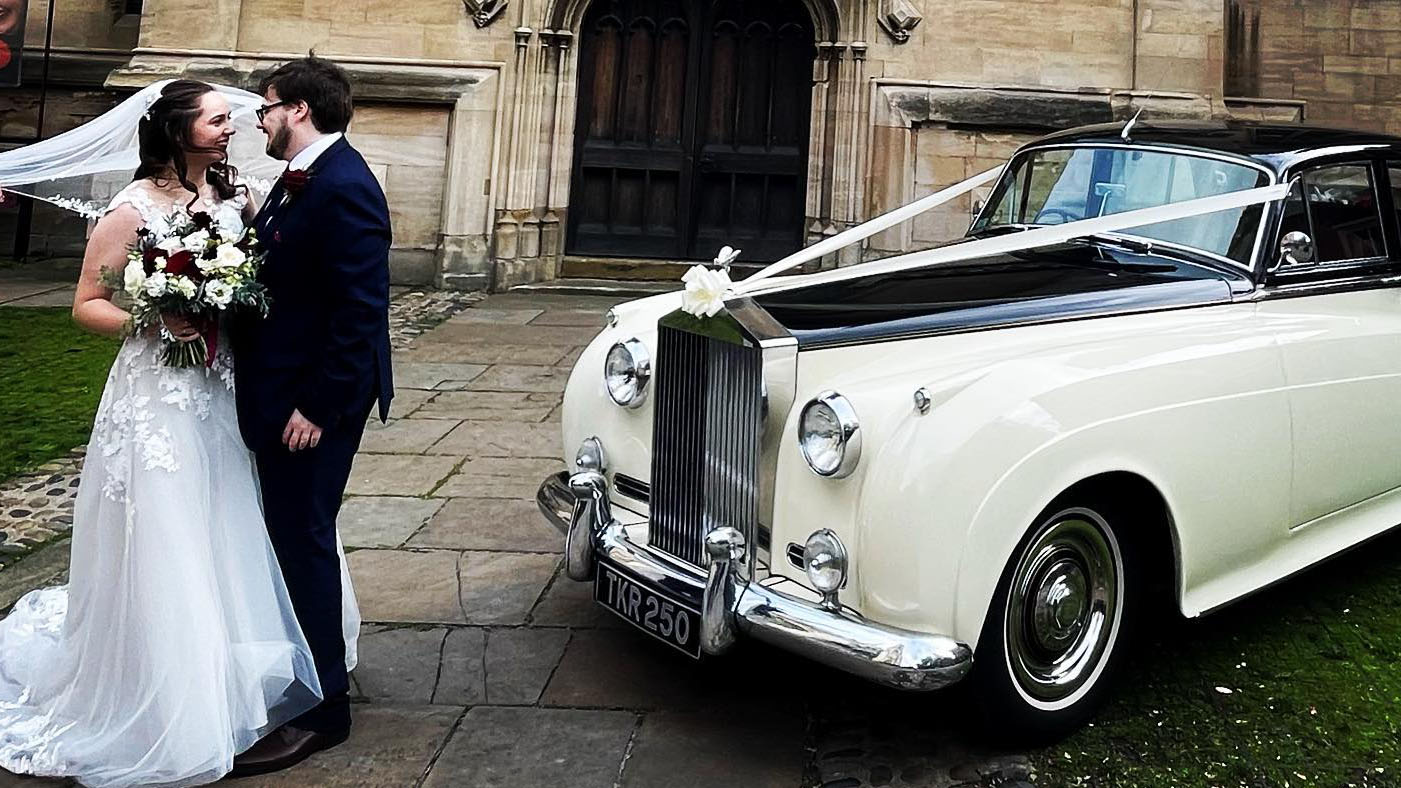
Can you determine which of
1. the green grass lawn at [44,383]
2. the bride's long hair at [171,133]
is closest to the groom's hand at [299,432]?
the bride's long hair at [171,133]

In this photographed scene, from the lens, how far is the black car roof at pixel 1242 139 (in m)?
4.39

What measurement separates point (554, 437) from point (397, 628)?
8.84 feet

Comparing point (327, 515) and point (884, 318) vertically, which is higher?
point (884, 318)

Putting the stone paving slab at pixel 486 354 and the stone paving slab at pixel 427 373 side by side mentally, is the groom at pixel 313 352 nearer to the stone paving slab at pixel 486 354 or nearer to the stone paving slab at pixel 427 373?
the stone paving slab at pixel 427 373

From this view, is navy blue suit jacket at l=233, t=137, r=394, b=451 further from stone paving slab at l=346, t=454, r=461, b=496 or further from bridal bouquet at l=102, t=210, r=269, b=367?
stone paving slab at l=346, t=454, r=461, b=496

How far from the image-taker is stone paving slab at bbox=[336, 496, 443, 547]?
16.9 ft

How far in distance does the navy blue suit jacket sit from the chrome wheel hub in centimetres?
175

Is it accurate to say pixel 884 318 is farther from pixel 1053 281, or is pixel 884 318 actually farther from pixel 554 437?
pixel 554 437

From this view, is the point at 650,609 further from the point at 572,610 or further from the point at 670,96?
the point at 670,96

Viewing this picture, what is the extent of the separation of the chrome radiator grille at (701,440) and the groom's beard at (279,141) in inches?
45.2

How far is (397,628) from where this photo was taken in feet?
13.9

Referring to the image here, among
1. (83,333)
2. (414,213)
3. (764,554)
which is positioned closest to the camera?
(764,554)

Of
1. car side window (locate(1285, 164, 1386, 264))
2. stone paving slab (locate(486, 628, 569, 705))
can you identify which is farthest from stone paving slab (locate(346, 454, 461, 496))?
car side window (locate(1285, 164, 1386, 264))

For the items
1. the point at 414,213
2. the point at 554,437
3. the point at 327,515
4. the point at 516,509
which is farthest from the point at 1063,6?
the point at 327,515
